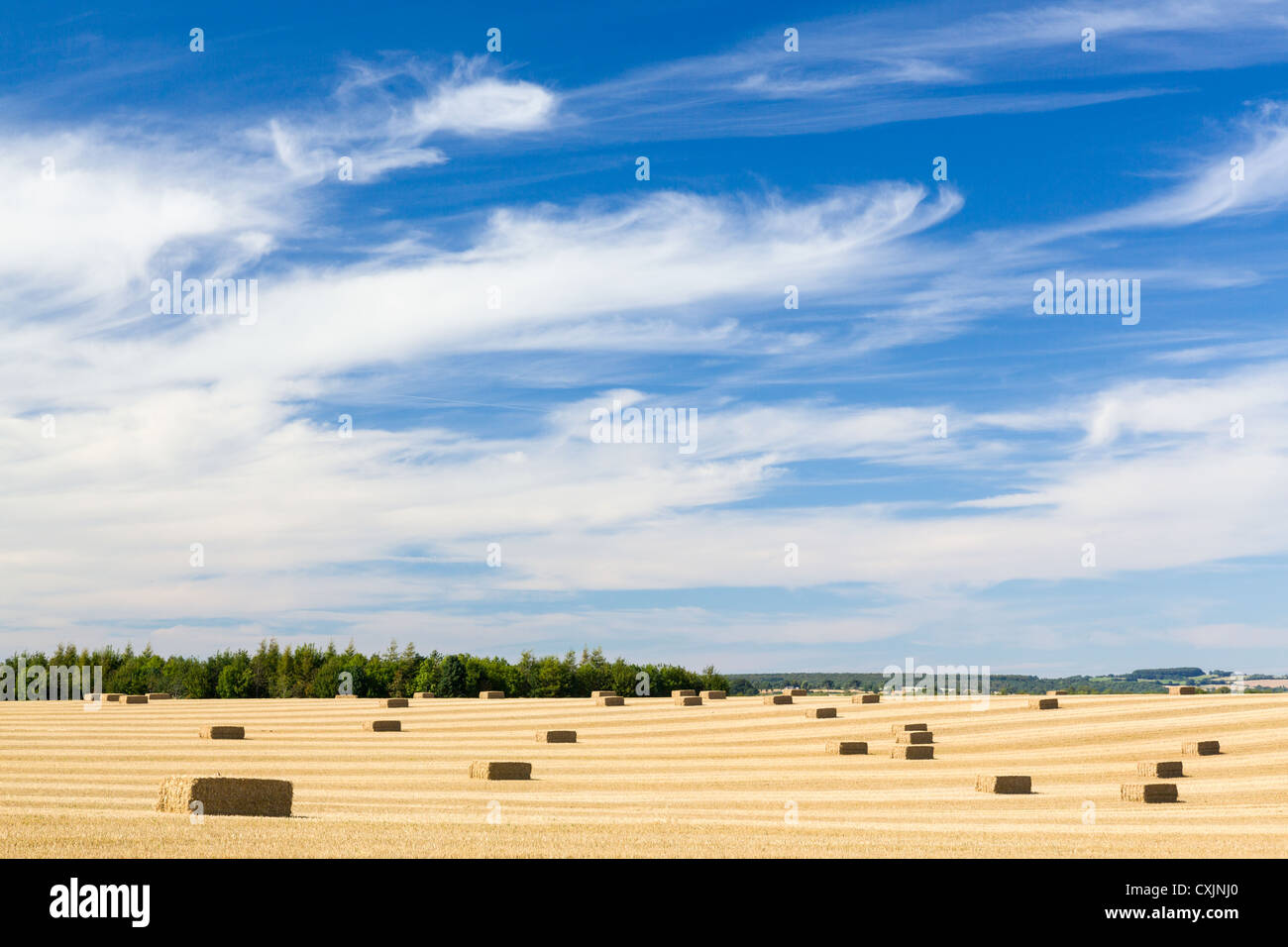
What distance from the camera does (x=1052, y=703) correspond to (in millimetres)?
65938

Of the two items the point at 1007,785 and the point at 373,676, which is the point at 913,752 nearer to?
the point at 1007,785

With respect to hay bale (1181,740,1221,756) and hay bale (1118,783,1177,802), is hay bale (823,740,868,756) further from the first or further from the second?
hay bale (1118,783,1177,802)

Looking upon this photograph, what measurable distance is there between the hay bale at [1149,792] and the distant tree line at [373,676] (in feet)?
319

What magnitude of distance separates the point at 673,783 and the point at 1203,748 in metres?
20.5

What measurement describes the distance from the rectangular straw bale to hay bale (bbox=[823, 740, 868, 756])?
86.9 ft

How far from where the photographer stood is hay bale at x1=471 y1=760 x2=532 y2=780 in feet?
130

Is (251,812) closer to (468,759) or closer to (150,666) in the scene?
(468,759)

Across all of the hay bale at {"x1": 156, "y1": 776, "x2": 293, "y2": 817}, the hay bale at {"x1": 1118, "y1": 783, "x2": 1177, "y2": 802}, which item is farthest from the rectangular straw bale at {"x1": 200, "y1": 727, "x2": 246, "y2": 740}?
the hay bale at {"x1": 1118, "y1": 783, "x2": 1177, "y2": 802}

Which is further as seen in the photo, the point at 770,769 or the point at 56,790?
the point at 770,769

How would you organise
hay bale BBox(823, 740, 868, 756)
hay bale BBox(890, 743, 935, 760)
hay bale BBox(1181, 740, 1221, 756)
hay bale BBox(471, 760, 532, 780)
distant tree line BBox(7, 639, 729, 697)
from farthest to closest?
1. distant tree line BBox(7, 639, 729, 697)
2. hay bale BBox(823, 740, 868, 756)
3. hay bale BBox(890, 743, 935, 760)
4. hay bale BBox(1181, 740, 1221, 756)
5. hay bale BBox(471, 760, 532, 780)

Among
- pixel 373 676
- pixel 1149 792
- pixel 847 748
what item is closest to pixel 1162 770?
pixel 1149 792

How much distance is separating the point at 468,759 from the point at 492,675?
86.6m

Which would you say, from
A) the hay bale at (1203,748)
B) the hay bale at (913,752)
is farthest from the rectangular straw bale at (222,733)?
the hay bale at (1203,748)
